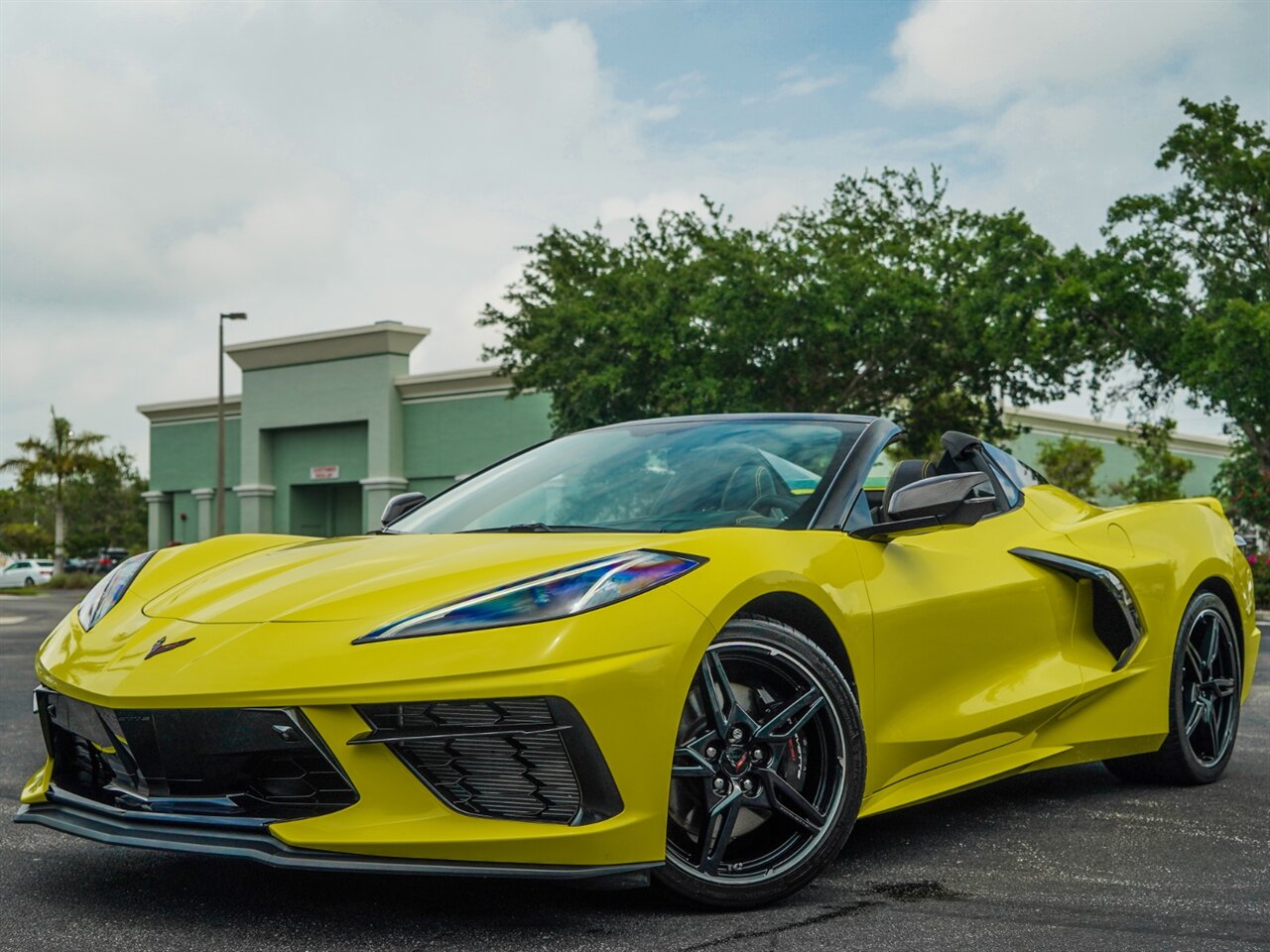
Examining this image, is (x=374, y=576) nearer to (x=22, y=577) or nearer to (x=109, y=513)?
(x=22, y=577)

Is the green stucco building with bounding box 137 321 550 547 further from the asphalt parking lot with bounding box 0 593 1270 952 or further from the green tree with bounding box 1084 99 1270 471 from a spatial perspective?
the asphalt parking lot with bounding box 0 593 1270 952

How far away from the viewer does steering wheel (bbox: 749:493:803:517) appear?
411 centimetres

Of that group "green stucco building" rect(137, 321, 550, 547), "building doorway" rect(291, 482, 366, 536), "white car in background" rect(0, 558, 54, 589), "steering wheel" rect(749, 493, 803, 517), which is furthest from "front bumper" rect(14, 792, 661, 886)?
"white car in background" rect(0, 558, 54, 589)

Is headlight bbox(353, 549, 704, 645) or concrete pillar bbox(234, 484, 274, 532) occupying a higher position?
headlight bbox(353, 549, 704, 645)

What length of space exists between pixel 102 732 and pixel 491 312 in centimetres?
3125

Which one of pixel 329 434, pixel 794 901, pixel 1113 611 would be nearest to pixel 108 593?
pixel 794 901

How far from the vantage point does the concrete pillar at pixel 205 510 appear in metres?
54.9

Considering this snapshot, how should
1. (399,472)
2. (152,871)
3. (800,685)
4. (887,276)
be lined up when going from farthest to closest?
1. (399,472)
2. (887,276)
3. (152,871)
4. (800,685)

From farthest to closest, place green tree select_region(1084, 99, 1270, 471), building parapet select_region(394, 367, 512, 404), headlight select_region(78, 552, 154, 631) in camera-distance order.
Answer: building parapet select_region(394, 367, 512, 404) → green tree select_region(1084, 99, 1270, 471) → headlight select_region(78, 552, 154, 631)

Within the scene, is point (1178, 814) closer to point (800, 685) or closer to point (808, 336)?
point (800, 685)

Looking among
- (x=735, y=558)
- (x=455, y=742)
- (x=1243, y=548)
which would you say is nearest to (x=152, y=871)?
(x=455, y=742)

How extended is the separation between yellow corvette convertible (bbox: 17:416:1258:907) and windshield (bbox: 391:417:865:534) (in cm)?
1

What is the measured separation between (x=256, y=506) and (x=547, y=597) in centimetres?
5045

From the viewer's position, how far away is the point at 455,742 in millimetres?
3135
